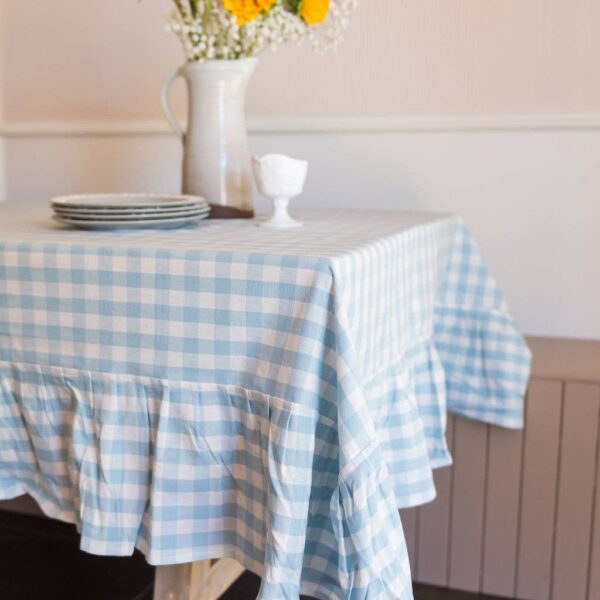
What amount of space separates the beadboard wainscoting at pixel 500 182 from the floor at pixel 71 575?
25.6 inches

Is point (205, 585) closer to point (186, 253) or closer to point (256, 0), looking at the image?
point (186, 253)

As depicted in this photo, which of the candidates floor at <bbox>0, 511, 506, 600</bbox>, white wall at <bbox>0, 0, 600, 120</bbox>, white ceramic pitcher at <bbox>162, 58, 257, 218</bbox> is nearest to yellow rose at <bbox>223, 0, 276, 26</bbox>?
white ceramic pitcher at <bbox>162, 58, 257, 218</bbox>

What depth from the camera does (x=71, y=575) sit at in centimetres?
164

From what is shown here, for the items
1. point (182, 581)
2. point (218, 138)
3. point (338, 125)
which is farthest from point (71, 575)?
point (338, 125)

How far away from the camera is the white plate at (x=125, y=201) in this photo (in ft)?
3.61

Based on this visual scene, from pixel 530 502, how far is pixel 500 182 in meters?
0.66

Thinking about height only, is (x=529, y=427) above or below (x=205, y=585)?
above

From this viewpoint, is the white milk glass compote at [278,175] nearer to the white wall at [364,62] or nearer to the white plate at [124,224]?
the white plate at [124,224]

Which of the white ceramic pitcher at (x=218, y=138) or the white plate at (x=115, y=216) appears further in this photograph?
the white ceramic pitcher at (x=218, y=138)

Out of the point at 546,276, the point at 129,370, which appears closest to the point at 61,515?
the point at 129,370

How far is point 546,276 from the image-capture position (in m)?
1.71

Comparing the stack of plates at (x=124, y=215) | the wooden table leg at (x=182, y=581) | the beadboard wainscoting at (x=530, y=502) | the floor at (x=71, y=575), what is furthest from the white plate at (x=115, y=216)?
the floor at (x=71, y=575)

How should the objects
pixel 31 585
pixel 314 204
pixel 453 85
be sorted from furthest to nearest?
pixel 314 204 < pixel 453 85 < pixel 31 585

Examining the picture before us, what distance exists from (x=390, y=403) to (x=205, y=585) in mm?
467
